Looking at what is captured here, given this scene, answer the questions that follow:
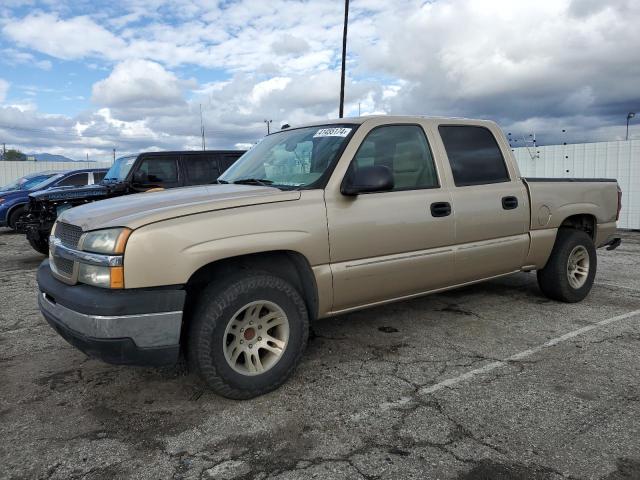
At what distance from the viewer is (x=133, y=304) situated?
9.11 ft

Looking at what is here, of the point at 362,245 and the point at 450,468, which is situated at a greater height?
the point at 362,245

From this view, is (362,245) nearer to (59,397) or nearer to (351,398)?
(351,398)

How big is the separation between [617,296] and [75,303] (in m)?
5.63

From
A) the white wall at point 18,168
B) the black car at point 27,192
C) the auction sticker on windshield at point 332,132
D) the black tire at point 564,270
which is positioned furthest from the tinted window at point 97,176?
the white wall at point 18,168

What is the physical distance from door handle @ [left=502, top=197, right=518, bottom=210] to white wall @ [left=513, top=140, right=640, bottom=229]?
32.8 feet

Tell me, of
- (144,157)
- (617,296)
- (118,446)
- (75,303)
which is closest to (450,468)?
(118,446)

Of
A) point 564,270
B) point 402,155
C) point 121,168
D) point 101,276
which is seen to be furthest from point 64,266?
point 121,168

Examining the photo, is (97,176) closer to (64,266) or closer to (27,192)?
(27,192)

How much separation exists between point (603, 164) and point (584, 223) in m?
9.15

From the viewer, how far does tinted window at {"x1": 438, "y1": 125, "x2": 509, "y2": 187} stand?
4375mm

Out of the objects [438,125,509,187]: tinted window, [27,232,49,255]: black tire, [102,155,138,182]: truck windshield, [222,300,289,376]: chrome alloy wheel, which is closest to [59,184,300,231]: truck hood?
[222,300,289,376]: chrome alloy wheel

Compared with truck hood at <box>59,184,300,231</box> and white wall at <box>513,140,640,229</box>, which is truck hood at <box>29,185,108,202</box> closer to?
truck hood at <box>59,184,300,231</box>

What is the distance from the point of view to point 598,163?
13430mm

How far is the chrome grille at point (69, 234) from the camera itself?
3.11m
